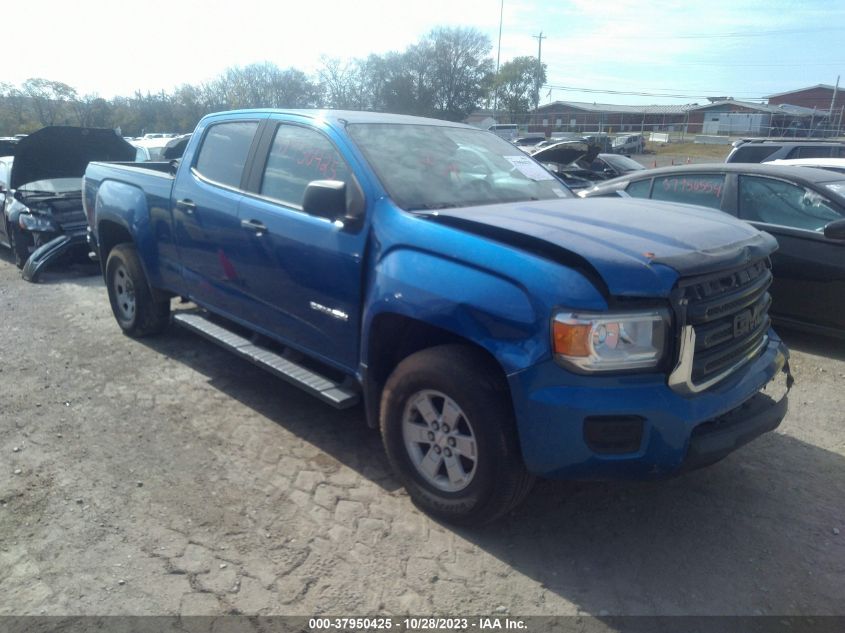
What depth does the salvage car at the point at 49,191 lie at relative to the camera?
870 cm

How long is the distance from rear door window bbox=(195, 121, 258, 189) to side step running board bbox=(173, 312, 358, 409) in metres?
1.03

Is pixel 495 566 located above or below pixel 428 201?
below

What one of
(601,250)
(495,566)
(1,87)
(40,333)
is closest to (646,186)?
(601,250)

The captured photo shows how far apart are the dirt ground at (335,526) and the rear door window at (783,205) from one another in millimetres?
1649

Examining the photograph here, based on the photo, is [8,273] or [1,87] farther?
[1,87]

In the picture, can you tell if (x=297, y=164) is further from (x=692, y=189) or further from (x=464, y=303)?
(x=692, y=189)

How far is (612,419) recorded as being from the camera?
107 inches

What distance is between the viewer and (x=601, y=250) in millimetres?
2807

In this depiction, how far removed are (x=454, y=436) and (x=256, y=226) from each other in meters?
1.91

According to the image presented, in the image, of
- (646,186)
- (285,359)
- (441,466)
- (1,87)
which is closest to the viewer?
(441,466)

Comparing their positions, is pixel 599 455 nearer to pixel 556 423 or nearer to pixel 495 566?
pixel 556 423

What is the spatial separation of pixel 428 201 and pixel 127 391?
2.82 m

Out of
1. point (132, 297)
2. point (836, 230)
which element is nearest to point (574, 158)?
point (836, 230)

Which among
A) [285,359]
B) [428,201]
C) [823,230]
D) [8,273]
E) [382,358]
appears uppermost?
[428,201]
